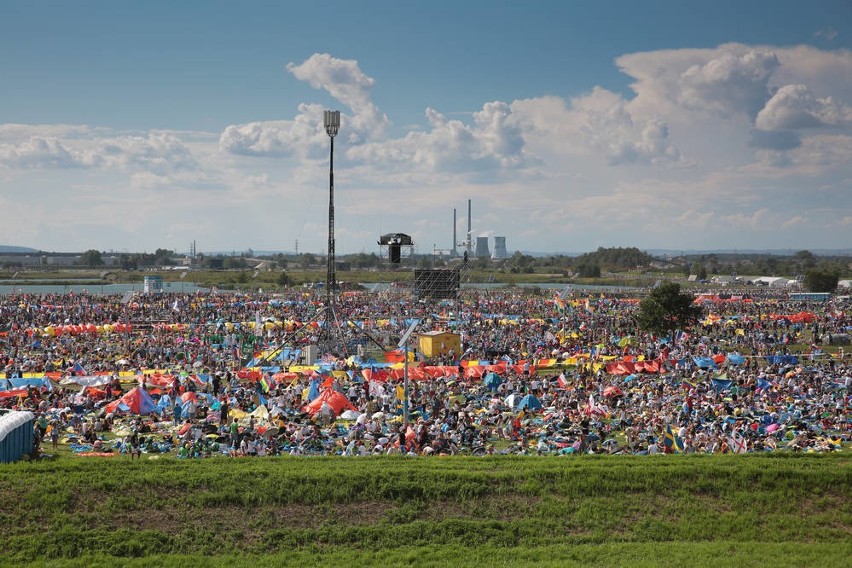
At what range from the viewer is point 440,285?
222ft

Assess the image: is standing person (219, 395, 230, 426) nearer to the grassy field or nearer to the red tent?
the red tent

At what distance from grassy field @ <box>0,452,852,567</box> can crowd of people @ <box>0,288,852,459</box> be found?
10.4 feet

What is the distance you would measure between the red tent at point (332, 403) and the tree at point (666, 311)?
27.1m

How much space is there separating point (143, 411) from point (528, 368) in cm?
1557

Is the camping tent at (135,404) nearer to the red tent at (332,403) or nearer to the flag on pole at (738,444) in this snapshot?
the red tent at (332,403)

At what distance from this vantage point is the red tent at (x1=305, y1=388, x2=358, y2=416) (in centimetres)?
2202

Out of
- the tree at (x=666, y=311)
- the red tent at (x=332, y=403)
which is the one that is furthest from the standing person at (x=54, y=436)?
the tree at (x=666, y=311)

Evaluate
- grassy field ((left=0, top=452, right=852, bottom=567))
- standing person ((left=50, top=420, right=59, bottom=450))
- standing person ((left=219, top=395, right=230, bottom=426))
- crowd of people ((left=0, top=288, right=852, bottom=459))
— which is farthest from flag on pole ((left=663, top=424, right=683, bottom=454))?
standing person ((left=50, top=420, right=59, bottom=450))

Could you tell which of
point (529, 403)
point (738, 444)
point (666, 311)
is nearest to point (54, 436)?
point (529, 403)

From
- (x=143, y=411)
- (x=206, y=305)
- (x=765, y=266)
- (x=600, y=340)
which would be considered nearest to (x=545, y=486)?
(x=143, y=411)

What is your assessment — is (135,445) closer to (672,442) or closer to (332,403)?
(332,403)

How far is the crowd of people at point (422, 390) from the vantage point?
18781 mm

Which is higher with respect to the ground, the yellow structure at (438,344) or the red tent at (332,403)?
the yellow structure at (438,344)

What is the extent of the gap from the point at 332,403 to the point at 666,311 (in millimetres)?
27983
